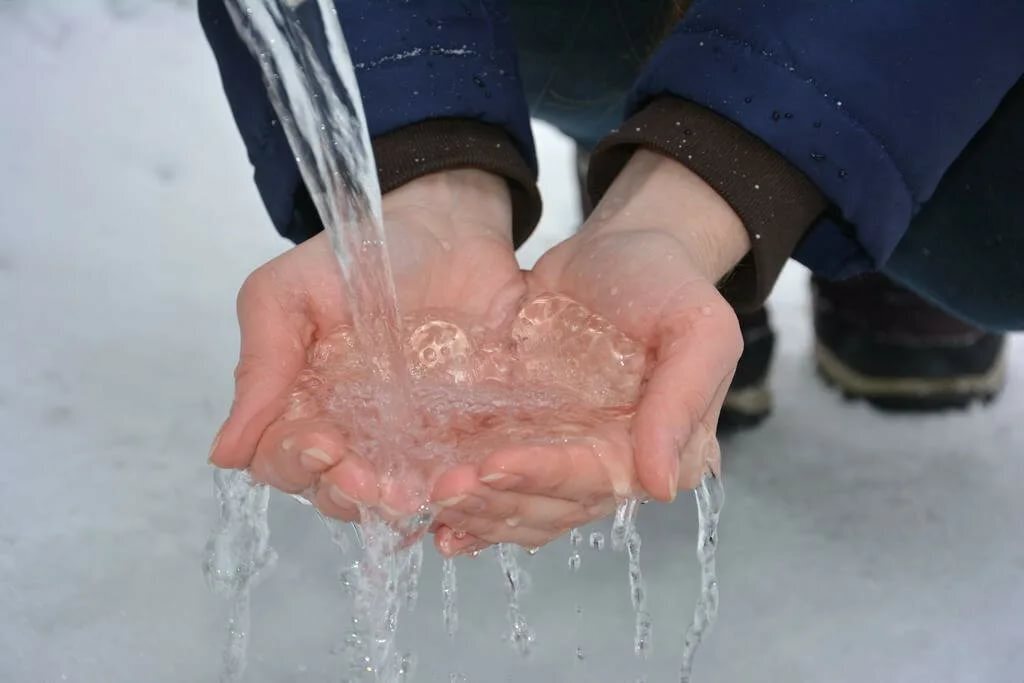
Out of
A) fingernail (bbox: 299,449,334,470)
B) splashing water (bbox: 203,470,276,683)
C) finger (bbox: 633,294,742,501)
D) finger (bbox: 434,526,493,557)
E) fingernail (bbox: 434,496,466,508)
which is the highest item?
fingernail (bbox: 299,449,334,470)

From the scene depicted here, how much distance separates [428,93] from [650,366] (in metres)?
0.23

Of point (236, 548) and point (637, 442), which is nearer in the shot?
point (637, 442)

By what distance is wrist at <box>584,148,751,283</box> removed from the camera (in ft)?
2.08

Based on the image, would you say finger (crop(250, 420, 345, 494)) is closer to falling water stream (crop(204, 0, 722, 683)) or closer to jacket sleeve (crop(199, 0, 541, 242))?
falling water stream (crop(204, 0, 722, 683))

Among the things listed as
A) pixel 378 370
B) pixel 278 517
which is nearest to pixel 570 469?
pixel 378 370

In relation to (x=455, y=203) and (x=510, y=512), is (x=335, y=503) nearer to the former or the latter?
(x=510, y=512)

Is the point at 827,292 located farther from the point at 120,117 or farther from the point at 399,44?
the point at 120,117

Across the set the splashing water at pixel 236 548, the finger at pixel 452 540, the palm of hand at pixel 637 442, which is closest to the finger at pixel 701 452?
the palm of hand at pixel 637 442

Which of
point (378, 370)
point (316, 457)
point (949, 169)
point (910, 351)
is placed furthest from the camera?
point (910, 351)

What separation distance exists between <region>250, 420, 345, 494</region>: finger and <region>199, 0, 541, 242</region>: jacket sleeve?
217mm

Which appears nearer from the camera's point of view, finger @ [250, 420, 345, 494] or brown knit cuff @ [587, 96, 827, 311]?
finger @ [250, 420, 345, 494]

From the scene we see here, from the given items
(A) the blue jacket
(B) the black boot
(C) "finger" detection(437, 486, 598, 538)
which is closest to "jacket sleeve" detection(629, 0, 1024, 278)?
(A) the blue jacket

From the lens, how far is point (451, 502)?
488 mm

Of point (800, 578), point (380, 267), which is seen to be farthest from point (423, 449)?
point (800, 578)
